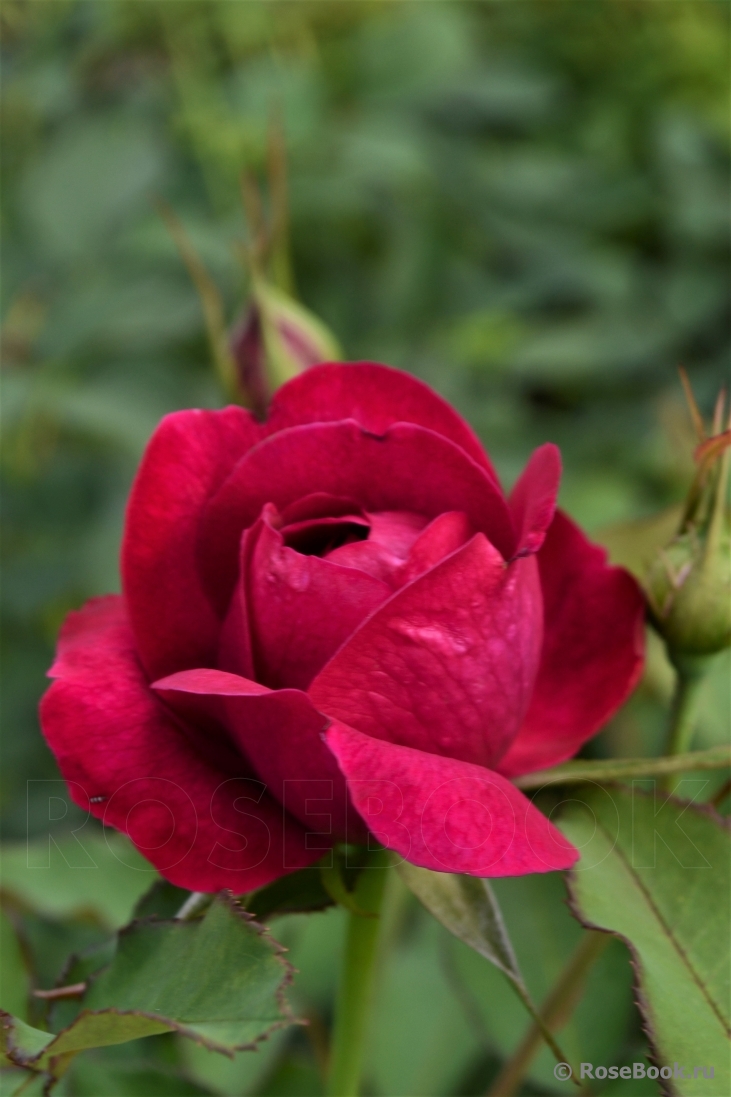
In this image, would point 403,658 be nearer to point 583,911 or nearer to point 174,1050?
point 583,911

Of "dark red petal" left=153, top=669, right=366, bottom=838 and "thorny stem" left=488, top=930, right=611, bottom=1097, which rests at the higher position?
"dark red petal" left=153, top=669, right=366, bottom=838

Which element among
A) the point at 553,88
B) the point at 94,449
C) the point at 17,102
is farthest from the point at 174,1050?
the point at 553,88

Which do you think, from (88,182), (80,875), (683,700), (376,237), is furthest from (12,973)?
(376,237)

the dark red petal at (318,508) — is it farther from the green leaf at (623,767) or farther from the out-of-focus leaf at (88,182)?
the out-of-focus leaf at (88,182)

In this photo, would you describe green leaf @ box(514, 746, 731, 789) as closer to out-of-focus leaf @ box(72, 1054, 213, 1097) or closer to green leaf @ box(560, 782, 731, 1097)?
green leaf @ box(560, 782, 731, 1097)

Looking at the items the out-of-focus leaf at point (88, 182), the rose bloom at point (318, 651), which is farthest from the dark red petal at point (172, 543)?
the out-of-focus leaf at point (88, 182)

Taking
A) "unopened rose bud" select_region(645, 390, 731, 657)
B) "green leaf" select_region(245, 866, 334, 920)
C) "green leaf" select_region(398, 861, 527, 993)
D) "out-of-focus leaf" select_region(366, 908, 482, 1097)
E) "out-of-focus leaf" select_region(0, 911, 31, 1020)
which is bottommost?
"out-of-focus leaf" select_region(366, 908, 482, 1097)

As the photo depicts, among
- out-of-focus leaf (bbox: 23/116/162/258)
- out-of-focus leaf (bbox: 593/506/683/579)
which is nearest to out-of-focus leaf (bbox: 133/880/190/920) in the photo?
out-of-focus leaf (bbox: 593/506/683/579)

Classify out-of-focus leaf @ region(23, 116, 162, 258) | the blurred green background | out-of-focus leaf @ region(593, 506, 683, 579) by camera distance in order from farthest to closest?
out-of-focus leaf @ region(23, 116, 162, 258)
the blurred green background
out-of-focus leaf @ region(593, 506, 683, 579)
